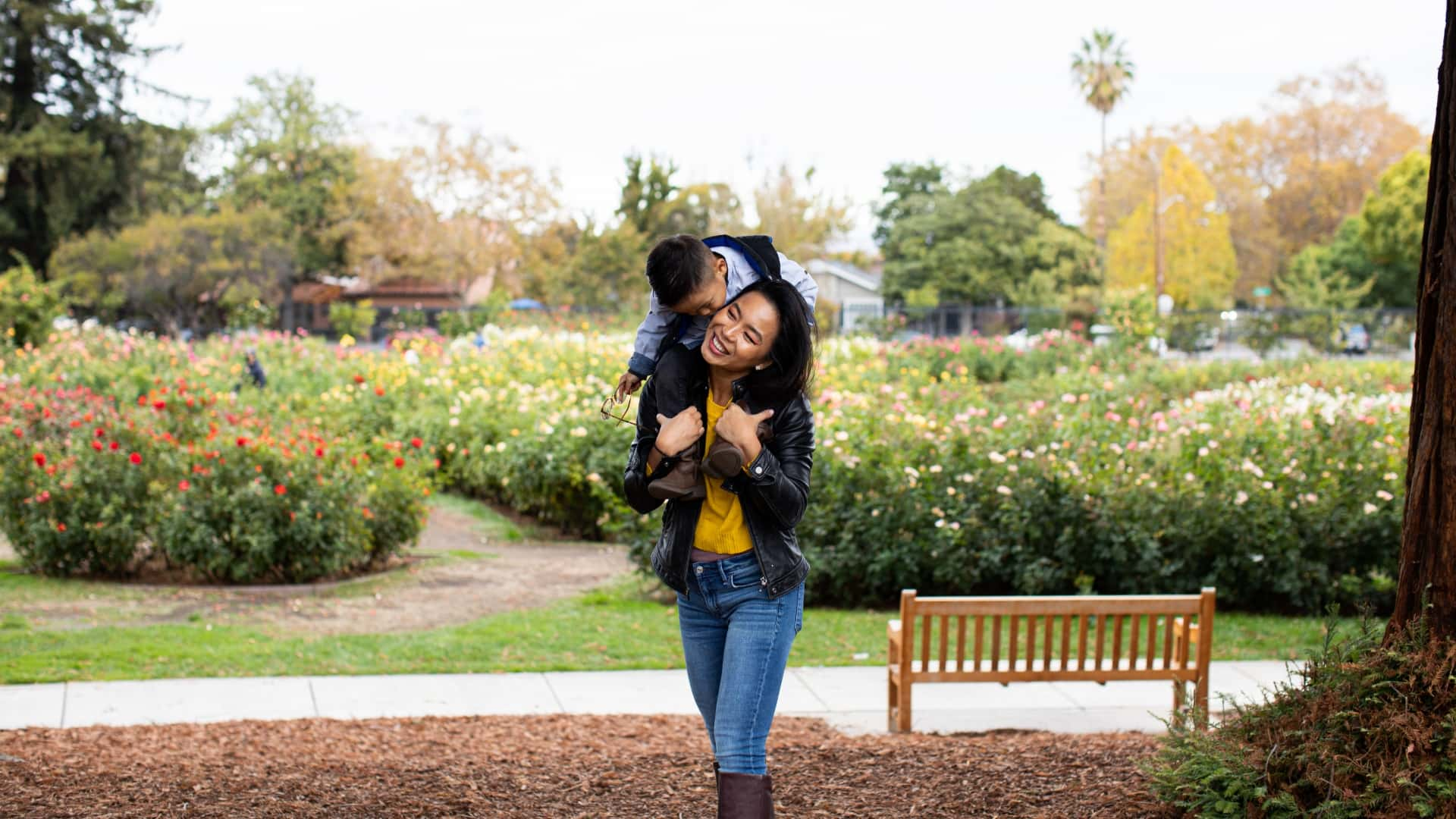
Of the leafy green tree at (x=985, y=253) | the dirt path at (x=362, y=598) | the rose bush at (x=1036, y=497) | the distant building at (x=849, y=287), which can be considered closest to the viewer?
the dirt path at (x=362, y=598)

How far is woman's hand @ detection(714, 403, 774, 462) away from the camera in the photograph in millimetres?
2957

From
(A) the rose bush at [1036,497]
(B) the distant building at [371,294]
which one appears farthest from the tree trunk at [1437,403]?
(B) the distant building at [371,294]

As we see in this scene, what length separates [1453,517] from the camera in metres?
3.25

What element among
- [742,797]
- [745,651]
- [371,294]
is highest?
[371,294]

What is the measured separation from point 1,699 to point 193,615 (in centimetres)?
193

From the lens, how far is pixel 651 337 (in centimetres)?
316

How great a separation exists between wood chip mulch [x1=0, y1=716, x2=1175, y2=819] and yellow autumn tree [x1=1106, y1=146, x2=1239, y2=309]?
57.1 meters

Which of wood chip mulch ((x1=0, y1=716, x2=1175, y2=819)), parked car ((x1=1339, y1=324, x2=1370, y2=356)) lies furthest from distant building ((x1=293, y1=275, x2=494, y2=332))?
wood chip mulch ((x1=0, y1=716, x2=1175, y2=819))

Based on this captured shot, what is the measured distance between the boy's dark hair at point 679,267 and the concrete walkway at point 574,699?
3175 mm

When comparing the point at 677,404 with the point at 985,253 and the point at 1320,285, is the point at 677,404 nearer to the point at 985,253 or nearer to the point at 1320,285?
the point at 1320,285

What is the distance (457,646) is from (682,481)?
4530 mm

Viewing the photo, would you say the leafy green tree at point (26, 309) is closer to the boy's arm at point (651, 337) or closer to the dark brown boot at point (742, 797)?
the boy's arm at point (651, 337)

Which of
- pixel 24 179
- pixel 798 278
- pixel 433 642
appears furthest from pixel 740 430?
pixel 24 179

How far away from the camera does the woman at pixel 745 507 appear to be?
300 cm
